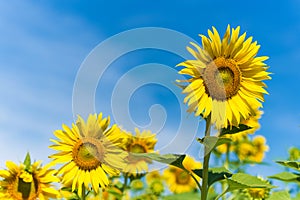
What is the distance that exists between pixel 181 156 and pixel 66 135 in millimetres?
913

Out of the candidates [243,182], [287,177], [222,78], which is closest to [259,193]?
[287,177]

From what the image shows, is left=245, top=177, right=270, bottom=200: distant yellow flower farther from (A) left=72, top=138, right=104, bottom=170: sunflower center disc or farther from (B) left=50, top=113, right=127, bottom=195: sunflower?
(A) left=72, top=138, right=104, bottom=170: sunflower center disc

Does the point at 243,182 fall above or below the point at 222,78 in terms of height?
below

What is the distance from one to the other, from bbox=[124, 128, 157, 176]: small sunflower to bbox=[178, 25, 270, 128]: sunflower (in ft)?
4.04

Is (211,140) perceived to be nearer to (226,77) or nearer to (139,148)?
(226,77)

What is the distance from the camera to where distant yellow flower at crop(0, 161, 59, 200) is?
10.2 feet

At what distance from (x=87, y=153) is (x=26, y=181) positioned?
0.47m

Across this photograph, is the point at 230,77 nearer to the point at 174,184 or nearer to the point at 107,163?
the point at 107,163

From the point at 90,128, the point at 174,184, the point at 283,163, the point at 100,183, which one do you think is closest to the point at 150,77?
the point at 90,128

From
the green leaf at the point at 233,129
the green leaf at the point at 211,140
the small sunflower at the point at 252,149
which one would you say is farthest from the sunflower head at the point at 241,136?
the green leaf at the point at 211,140

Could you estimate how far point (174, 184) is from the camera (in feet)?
21.2

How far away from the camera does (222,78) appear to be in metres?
2.80

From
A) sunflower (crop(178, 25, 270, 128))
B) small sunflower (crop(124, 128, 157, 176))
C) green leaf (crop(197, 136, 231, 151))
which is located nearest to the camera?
green leaf (crop(197, 136, 231, 151))

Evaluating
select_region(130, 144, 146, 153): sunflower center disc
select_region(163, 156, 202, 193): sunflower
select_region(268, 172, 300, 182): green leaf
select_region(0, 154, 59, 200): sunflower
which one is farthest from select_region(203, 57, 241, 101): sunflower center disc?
select_region(163, 156, 202, 193): sunflower
